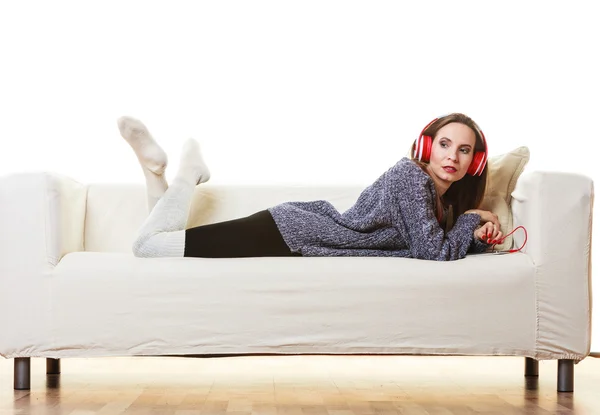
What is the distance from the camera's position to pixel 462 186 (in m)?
2.43

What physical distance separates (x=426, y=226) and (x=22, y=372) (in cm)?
117

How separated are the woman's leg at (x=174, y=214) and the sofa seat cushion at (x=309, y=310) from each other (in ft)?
0.50

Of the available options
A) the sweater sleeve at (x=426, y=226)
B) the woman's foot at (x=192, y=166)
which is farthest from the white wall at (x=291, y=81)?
the sweater sleeve at (x=426, y=226)

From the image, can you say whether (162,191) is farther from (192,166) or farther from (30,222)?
(30,222)

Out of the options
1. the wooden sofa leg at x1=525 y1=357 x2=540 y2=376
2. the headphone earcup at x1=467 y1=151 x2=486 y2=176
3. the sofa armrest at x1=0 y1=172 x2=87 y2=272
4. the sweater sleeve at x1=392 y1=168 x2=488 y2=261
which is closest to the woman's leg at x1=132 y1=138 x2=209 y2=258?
the sofa armrest at x1=0 y1=172 x2=87 y2=272

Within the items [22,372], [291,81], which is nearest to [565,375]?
[22,372]

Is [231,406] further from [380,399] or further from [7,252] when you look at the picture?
[7,252]

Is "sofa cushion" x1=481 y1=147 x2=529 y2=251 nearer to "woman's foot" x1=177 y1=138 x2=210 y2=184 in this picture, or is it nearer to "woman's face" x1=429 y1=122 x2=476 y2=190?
"woman's face" x1=429 y1=122 x2=476 y2=190

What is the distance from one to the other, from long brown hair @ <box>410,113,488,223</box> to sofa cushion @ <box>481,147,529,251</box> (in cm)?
7

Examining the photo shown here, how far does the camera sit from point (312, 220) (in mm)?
2336

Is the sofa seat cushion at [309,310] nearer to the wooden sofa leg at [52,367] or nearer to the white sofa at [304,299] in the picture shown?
the white sofa at [304,299]

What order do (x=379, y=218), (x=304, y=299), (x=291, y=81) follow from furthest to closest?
(x=291, y=81) → (x=379, y=218) → (x=304, y=299)

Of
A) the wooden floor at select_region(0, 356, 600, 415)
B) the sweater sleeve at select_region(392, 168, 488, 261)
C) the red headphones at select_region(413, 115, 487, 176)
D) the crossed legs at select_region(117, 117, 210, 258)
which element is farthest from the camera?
the red headphones at select_region(413, 115, 487, 176)

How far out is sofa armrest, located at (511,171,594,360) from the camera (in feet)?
6.92
